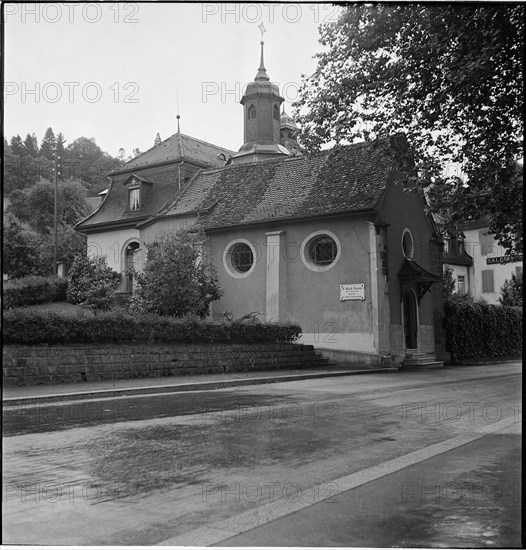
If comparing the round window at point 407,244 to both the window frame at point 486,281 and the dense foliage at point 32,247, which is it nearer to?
the window frame at point 486,281

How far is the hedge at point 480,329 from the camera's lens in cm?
2942

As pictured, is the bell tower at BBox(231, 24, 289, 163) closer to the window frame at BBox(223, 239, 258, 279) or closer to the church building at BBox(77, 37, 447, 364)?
the church building at BBox(77, 37, 447, 364)

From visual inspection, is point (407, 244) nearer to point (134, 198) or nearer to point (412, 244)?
point (412, 244)

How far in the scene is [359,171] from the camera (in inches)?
989

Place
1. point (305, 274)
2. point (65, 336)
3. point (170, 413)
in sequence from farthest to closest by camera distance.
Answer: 1. point (305, 274)
2. point (65, 336)
3. point (170, 413)

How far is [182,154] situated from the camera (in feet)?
85.7

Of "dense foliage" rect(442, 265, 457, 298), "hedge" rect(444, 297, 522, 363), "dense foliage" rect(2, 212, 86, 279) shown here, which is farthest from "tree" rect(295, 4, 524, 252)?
"dense foliage" rect(442, 265, 457, 298)

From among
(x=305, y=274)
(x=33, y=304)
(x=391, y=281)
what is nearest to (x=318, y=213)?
(x=305, y=274)

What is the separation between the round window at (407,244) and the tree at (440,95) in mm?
12688

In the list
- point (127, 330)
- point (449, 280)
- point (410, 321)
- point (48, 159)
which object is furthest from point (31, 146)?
point (449, 280)

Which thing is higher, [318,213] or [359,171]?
[359,171]

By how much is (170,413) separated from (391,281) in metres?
17.5

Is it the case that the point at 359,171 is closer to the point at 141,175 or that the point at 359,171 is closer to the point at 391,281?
the point at 391,281

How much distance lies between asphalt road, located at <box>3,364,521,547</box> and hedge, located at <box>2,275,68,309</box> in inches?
161
